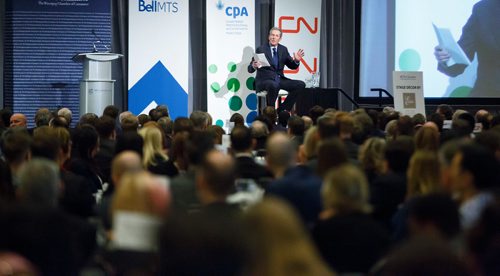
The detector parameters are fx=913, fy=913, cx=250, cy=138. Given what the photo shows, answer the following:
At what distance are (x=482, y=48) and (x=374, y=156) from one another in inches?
359

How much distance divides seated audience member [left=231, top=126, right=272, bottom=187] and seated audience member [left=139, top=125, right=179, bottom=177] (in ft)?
1.56

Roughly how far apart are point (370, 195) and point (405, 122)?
2.82m

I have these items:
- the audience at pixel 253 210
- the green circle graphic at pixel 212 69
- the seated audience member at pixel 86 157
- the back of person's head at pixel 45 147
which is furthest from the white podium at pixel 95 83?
the back of person's head at pixel 45 147

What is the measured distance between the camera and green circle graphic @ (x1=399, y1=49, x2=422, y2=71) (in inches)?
564

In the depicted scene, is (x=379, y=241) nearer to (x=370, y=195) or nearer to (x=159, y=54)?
(x=370, y=195)

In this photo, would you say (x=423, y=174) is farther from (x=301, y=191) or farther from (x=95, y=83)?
(x=95, y=83)

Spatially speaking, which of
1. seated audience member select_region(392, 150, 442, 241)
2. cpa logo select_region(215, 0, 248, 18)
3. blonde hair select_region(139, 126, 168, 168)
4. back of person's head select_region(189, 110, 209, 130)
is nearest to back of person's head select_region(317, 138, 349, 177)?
seated audience member select_region(392, 150, 442, 241)

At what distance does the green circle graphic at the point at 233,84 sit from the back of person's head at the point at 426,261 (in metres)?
11.0

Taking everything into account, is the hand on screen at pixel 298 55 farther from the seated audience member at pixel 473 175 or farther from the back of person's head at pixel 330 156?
the seated audience member at pixel 473 175

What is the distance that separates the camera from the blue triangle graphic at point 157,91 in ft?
44.5

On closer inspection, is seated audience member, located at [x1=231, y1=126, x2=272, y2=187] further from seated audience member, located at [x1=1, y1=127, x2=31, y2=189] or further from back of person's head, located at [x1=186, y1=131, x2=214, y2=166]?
seated audience member, located at [x1=1, y1=127, x2=31, y2=189]

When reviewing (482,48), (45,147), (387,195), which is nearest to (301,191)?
(387,195)

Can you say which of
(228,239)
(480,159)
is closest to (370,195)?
(480,159)

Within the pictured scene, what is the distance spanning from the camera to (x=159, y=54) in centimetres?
1361
